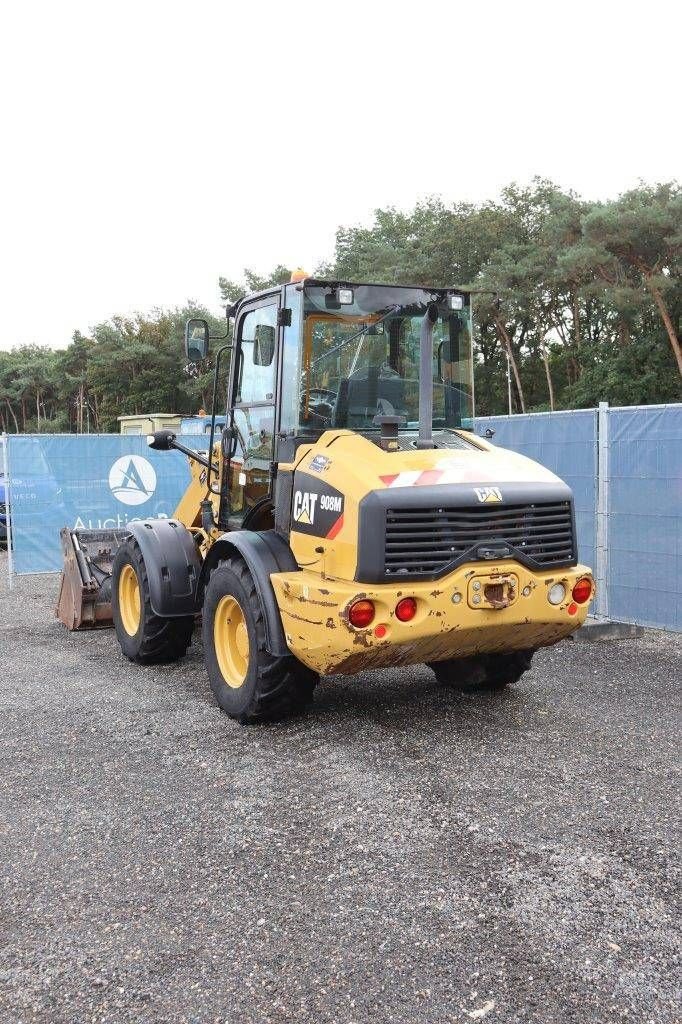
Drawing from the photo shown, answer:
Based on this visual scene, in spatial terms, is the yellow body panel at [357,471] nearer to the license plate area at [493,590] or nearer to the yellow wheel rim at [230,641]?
the license plate area at [493,590]

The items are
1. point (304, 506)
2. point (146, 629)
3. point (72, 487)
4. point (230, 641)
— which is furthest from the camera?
point (72, 487)

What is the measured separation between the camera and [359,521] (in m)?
4.75

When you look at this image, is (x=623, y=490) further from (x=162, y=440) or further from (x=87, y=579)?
(x=87, y=579)

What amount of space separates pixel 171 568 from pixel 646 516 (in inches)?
173

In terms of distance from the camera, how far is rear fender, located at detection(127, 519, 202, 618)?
6.55m

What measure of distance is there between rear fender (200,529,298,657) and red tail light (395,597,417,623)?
787 mm

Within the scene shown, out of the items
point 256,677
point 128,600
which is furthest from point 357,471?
point 128,600

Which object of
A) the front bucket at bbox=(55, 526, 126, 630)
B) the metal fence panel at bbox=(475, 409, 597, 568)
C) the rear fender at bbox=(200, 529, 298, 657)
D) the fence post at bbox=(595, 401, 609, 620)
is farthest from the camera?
the metal fence panel at bbox=(475, 409, 597, 568)

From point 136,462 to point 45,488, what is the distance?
4.37 ft

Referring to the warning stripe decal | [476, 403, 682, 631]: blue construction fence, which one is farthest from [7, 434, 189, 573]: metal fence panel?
the warning stripe decal

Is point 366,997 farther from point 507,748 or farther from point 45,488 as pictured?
point 45,488

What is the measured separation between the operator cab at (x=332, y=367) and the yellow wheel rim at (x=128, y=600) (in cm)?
153

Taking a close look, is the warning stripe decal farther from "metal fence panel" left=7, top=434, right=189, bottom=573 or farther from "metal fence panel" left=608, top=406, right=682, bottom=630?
"metal fence panel" left=7, top=434, right=189, bottom=573

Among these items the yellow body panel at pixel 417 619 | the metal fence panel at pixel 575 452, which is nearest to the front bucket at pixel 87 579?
the yellow body panel at pixel 417 619
